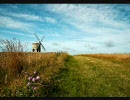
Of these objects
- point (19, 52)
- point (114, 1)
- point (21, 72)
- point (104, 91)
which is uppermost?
point (114, 1)

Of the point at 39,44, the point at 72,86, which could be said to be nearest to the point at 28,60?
the point at 72,86

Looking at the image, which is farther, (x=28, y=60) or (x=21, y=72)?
(x=28, y=60)

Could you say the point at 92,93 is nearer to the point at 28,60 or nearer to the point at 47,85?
the point at 47,85

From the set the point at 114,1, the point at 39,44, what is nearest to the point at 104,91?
the point at 114,1

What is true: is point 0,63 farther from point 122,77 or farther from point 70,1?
point 122,77

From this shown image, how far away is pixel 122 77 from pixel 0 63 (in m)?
4.32

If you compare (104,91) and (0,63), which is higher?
(0,63)

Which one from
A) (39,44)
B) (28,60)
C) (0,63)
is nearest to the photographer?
(0,63)

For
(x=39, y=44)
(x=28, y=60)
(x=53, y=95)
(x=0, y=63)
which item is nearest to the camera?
(x=53, y=95)

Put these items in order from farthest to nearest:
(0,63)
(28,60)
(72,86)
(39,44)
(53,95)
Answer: (39,44)
(28,60)
(0,63)
(72,86)
(53,95)

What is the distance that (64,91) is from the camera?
7.16 meters

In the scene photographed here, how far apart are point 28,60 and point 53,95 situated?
2901 millimetres

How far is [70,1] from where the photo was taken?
7180mm

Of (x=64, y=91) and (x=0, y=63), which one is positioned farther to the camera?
(x=0, y=63)
